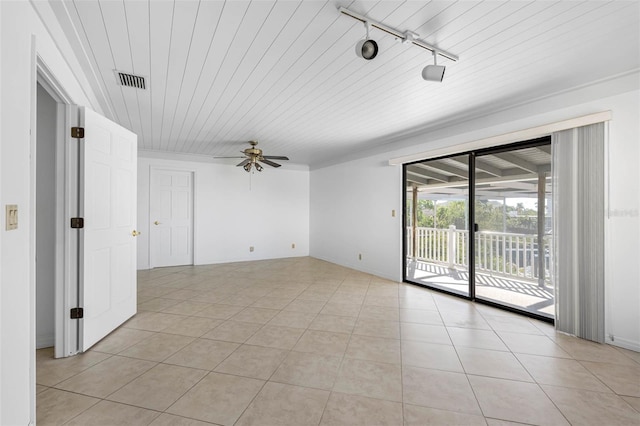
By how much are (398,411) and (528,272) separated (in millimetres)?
3969

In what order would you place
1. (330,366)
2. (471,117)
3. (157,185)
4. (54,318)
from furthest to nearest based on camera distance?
(157,185) → (471,117) → (54,318) → (330,366)

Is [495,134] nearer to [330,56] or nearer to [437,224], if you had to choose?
[330,56]

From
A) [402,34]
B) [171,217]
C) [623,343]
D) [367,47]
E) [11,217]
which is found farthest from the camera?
[171,217]

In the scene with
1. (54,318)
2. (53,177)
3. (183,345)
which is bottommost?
(183,345)

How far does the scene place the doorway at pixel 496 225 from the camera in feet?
12.1

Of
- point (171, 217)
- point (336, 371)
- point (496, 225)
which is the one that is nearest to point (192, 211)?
point (171, 217)

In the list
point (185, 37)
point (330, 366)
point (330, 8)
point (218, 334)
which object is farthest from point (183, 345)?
point (330, 8)

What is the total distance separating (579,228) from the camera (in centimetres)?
263

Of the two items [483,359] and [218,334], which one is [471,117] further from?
[218,334]

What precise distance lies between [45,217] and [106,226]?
18.2 inches

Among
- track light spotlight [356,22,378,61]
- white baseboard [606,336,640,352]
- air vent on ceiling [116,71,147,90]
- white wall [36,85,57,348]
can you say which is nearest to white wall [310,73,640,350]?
white baseboard [606,336,640,352]

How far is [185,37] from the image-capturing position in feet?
6.43

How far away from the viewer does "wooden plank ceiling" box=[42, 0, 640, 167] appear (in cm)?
170

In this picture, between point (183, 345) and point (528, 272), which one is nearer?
point (183, 345)
